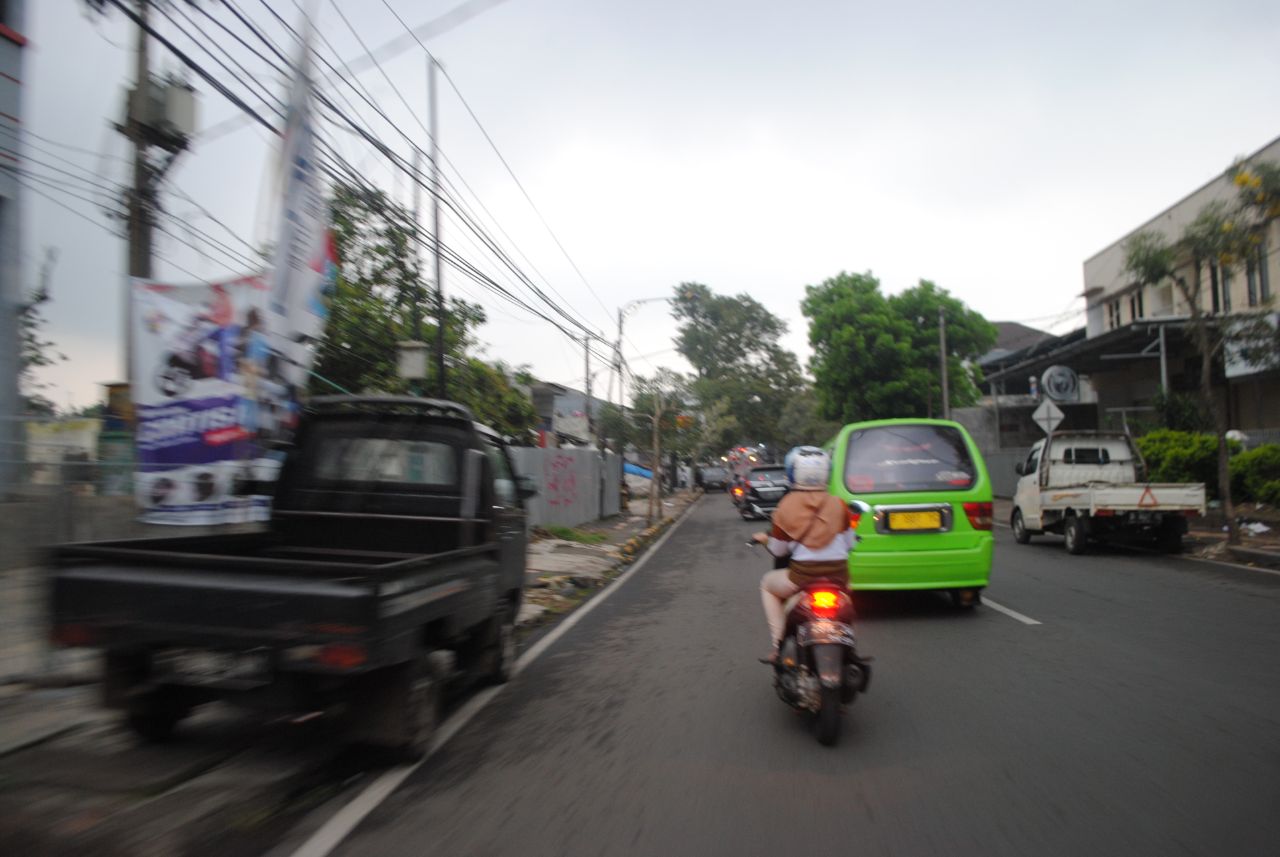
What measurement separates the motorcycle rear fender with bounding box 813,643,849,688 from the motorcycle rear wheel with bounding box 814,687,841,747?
4 cm

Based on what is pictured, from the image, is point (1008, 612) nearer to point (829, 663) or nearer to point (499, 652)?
point (829, 663)

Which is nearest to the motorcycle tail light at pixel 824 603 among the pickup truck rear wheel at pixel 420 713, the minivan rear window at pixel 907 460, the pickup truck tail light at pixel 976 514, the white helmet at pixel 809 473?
the white helmet at pixel 809 473

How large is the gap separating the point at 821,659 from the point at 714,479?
170ft

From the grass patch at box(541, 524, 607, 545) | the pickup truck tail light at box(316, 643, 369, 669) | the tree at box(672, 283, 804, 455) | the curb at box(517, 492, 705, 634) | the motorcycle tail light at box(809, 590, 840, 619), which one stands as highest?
the tree at box(672, 283, 804, 455)

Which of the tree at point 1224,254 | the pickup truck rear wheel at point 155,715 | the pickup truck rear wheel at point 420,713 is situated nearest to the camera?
the pickup truck rear wheel at point 420,713

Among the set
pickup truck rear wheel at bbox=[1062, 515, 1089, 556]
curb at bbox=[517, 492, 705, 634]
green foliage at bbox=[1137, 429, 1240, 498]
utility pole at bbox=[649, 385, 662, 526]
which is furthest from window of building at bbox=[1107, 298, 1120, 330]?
pickup truck rear wheel at bbox=[1062, 515, 1089, 556]

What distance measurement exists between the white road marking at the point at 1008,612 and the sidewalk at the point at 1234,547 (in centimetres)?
568

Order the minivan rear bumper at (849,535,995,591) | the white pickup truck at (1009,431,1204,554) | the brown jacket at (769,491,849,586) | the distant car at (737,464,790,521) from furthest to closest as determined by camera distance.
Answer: the distant car at (737,464,790,521) < the white pickup truck at (1009,431,1204,554) < the minivan rear bumper at (849,535,995,591) < the brown jacket at (769,491,849,586)

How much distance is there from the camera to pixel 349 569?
172 inches

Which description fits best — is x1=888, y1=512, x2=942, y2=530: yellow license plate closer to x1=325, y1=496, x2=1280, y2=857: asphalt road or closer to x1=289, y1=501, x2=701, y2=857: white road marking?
x1=325, y1=496, x2=1280, y2=857: asphalt road

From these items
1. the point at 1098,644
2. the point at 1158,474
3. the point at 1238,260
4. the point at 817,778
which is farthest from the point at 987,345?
the point at 817,778

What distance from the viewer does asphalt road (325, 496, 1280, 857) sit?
375 cm

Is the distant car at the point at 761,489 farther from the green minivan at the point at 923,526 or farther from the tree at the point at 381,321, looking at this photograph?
the green minivan at the point at 923,526

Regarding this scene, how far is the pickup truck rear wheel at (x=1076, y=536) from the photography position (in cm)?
1483
